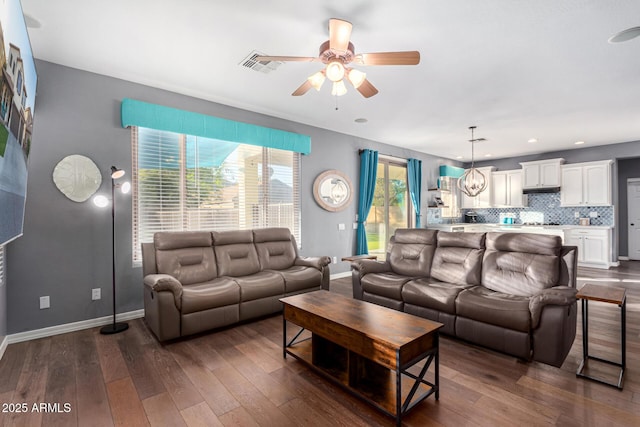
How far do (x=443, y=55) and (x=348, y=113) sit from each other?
197 cm

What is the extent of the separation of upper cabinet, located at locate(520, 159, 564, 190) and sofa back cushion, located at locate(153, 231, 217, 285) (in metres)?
7.83

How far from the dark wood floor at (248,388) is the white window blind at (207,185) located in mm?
1404

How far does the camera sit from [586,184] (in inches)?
273

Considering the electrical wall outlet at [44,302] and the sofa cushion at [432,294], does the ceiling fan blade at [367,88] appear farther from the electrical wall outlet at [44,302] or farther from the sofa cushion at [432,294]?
the electrical wall outlet at [44,302]

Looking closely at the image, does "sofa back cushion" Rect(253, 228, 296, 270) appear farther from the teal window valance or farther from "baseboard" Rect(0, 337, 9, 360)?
"baseboard" Rect(0, 337, 9, 360)

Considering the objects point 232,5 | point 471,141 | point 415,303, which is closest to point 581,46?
point 415,303

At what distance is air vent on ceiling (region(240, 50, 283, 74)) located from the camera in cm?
311

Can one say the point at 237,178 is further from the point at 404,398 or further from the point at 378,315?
the point at 404,398

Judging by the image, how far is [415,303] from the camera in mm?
3289

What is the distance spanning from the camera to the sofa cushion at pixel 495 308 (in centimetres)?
254

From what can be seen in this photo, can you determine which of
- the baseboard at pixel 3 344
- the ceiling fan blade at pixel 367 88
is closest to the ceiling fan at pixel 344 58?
the ceiling fan blade at pixel 367 88

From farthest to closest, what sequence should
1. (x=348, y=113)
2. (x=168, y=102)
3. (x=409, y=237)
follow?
1. (x=348, y=113)
2. (x=409, y=237)
3. (x=168, y=102)

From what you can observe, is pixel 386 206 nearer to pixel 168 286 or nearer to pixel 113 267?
pixel 168 286

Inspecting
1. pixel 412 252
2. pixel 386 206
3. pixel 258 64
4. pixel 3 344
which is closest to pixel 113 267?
pixel 3 344
